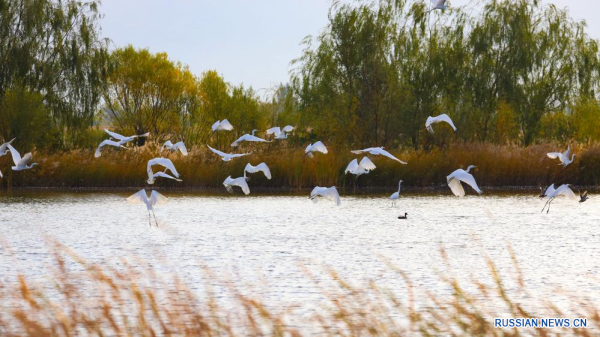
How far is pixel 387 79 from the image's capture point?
3338 cm

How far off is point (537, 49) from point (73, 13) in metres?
18.5

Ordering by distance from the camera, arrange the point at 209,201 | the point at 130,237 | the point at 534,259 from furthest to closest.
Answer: the point at 209,201 < the point at 130,237 < the point at 534,259

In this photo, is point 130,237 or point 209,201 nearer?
point 130,237

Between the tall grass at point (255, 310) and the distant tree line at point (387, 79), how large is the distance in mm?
22783

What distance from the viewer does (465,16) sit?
39.2 metres

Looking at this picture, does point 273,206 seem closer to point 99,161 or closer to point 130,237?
point 130,237

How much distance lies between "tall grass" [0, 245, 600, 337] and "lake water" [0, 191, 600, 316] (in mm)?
388

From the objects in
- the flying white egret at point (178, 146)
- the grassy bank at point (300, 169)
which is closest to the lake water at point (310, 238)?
the flying white egret at point (178, 146)

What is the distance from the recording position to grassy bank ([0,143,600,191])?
27.5m

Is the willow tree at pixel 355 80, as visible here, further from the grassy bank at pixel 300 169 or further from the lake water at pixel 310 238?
the lake water at pixel 310 238

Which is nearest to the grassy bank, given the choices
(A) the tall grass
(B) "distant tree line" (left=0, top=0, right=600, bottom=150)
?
(B) "distant tree line" (left=0, top=0, right=600, bottom=150)

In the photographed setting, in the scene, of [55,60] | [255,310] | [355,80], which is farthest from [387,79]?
[255,310]

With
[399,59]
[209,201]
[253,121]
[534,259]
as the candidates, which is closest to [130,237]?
[534,259]

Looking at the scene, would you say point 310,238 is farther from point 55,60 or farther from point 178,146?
point 55,60
